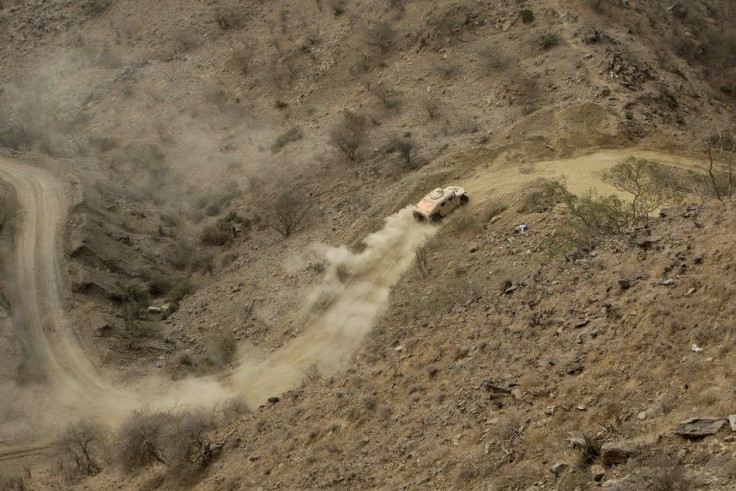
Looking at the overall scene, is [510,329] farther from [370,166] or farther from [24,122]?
[24,122]

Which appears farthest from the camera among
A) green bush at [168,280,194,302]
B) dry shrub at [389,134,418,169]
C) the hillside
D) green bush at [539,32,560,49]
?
green bush at [539,32,560,49]

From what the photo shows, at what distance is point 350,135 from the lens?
117 ft

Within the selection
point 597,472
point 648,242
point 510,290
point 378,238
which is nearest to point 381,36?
point 378,238

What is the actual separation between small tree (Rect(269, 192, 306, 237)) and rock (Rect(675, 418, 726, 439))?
23.8m

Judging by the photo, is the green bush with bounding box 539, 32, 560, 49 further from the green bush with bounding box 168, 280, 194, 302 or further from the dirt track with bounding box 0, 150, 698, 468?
the green bush with bounding box 168, 280, 194, 302

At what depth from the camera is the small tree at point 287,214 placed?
31534 mm

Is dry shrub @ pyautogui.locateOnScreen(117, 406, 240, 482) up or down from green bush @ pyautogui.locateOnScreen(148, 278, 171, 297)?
down

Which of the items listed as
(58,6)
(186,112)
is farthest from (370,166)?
(58,6)

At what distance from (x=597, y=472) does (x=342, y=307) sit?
52.8 feet

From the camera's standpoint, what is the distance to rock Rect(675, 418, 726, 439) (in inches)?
357

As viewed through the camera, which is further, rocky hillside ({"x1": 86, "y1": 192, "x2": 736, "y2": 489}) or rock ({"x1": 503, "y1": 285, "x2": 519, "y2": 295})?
rock ({"x1": 503, "y1": 285, "x2": 519, "y2": 295})

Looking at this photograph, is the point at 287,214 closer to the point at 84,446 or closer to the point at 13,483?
the point at 84,446

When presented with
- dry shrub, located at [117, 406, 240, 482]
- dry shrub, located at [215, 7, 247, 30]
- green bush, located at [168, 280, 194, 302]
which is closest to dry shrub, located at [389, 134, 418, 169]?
green bush, located at [168, 280, 194, 302]

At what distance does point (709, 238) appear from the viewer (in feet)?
45.0
